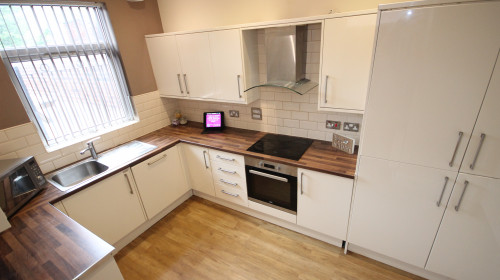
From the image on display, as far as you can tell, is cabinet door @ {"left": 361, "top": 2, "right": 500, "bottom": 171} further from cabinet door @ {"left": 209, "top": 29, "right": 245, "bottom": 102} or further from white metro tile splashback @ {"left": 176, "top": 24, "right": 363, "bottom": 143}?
cabinet door @ {"left": 209, "top": 29, "right": 245, "bottom": 102}

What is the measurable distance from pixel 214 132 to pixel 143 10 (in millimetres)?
1605

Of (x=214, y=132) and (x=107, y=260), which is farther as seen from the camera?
(x=214, y=132)

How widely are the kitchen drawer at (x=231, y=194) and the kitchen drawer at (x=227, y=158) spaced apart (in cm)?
34

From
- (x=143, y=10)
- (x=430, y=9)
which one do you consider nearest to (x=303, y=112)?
(x=430, y=9)

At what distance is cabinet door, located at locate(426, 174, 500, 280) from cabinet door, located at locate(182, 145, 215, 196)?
212 centimetres

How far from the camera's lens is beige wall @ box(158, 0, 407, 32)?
1.91 m

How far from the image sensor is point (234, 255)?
223 cm

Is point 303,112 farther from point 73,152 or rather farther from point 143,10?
point 73,152

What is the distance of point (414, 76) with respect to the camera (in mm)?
1372

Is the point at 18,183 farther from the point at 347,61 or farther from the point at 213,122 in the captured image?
the point at 347,61

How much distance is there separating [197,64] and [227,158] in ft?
3.47

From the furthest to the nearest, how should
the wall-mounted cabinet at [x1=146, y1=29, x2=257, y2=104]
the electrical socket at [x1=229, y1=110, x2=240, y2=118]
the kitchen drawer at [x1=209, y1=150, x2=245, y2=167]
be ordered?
1. the electrical socket at [x1=229, y1=110, x2=240, y2=118]
2. the kitchen drawer at [x1=209, y1=150, x2=245, y2=167]
3. the wall-mounted cabinet at [x1=146, y1=29, x2=257, y2=104]

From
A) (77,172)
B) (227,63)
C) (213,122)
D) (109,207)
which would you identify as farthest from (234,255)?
(227,63)

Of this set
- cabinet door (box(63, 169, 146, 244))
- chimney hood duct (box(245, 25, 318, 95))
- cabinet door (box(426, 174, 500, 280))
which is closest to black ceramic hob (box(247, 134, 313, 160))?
chimney hood duct (box(245, 25, 318, 95))
